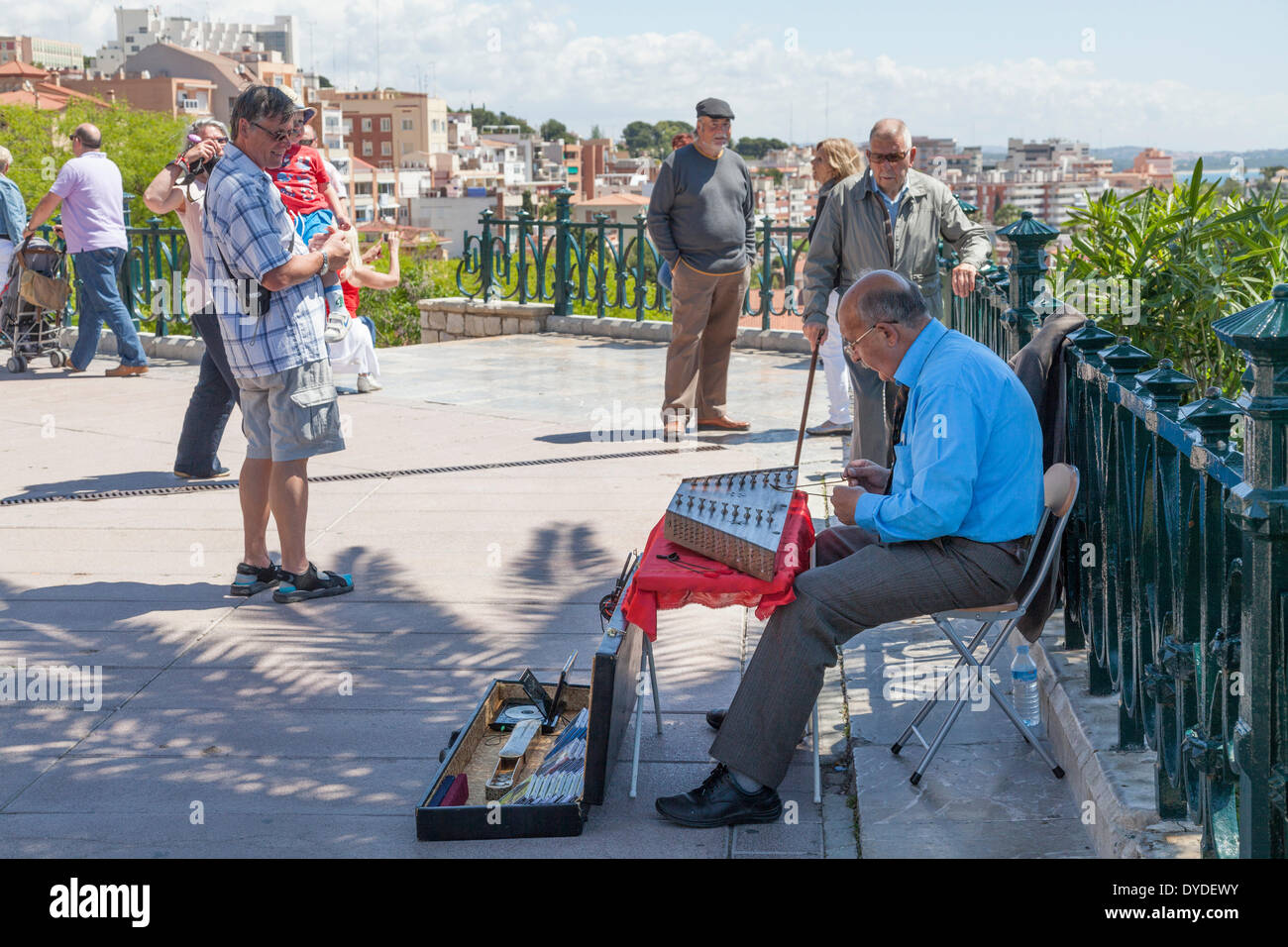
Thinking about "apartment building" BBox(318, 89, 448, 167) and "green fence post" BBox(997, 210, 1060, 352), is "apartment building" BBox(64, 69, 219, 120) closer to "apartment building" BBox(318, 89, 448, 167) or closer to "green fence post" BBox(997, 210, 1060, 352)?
"apartment building" BBox(318, 89, 448, 167)

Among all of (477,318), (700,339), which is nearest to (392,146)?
(477,318)

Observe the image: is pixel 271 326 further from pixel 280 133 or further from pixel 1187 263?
pixel 1187 263

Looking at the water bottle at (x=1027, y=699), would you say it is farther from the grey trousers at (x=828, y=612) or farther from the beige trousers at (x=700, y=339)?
the beige trousers at (x=700, y=339)

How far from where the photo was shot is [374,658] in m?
5.10

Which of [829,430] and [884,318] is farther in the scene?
[829,430]

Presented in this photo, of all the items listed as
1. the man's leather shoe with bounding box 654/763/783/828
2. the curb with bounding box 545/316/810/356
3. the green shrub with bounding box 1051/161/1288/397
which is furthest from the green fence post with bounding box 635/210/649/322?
the man's leather shoe with bounding box 654/763/783/828

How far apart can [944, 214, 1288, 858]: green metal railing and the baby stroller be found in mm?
10346

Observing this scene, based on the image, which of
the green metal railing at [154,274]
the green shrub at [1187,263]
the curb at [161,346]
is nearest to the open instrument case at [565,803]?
the green shrub at [1187,263]

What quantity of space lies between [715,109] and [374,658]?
188 inches

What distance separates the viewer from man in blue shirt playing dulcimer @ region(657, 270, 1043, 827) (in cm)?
370

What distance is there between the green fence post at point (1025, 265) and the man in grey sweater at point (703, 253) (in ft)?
12.4
